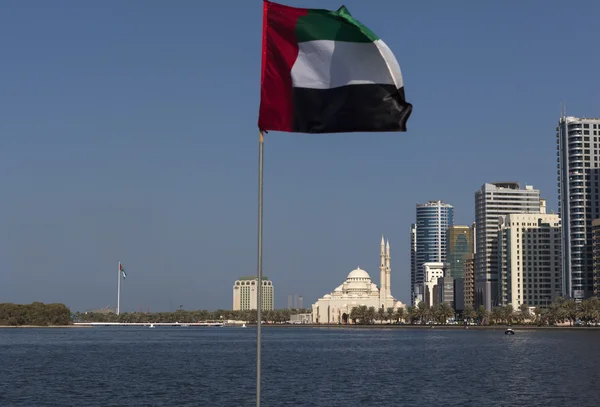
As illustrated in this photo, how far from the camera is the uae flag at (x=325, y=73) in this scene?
22.7 meters

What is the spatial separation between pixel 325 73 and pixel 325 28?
1.04 meters

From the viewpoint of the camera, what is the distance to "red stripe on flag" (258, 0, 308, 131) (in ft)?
74.5

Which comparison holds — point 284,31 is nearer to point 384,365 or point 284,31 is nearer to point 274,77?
point 274,77

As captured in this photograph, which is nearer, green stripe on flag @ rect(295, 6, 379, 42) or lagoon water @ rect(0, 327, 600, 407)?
green stripe on flag @ rect(295, 6, 379, 42)

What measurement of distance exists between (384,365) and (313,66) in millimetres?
90745

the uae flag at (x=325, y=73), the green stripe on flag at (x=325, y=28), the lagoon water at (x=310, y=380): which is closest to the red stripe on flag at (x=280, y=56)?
the uae flag at (x=325, y=73)

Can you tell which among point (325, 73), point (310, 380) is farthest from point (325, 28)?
point (310, 380)

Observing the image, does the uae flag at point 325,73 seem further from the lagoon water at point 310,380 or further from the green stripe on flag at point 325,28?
the lagoon water at point 310,380

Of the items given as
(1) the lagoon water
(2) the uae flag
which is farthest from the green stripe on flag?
(1) the lagoon water

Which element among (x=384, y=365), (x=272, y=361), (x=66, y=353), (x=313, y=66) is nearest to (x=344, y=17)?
(x=313, y=66)

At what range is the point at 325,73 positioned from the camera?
23156 millimetres

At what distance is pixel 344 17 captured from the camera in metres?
22.5

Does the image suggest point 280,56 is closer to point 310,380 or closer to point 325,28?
point 325,28

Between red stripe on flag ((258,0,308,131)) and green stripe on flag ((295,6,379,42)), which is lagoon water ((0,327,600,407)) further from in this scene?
green stripe on flag ((295,6,379,42))
